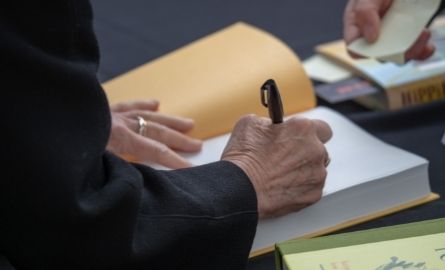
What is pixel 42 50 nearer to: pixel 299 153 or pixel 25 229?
pixel 25 229

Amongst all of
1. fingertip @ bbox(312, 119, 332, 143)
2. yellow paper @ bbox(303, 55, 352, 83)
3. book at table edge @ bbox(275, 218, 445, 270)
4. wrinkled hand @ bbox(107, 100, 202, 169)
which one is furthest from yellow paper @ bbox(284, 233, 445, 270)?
yellow paper @ bbox(303, 55, 352, 83)

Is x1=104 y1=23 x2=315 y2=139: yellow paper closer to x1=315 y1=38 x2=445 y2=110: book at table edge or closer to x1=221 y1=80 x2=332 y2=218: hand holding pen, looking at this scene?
x1=315 y1=38 x2=445 y2=110: book at table edge

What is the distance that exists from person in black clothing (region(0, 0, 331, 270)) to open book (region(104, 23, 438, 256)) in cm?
9

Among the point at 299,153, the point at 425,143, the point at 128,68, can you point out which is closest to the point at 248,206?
the point at 299,153

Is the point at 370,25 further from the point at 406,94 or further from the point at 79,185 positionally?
the point at 79,185

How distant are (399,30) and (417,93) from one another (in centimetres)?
13

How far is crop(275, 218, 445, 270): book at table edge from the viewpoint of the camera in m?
0.63

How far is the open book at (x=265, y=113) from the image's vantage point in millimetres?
843

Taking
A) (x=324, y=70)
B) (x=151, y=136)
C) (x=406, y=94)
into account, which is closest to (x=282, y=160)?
(x=151, y=136)

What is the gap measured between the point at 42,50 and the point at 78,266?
188 millimetres

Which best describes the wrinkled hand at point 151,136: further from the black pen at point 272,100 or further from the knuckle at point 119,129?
the black pen at point 272,100

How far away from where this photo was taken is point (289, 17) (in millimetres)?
1599

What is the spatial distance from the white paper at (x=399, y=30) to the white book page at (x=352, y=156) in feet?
0.33

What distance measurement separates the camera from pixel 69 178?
64 centimetres
